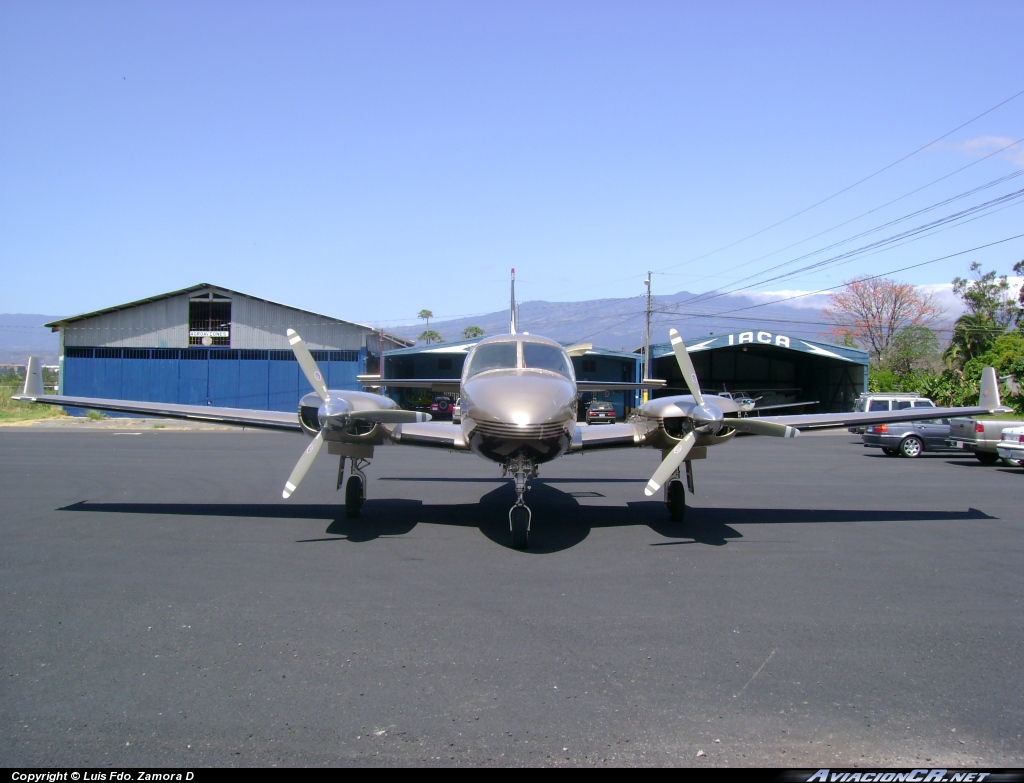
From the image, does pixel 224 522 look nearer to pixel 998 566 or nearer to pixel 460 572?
pixel 460 572

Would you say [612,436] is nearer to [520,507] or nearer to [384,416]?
[520,507]

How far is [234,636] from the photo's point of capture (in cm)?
559

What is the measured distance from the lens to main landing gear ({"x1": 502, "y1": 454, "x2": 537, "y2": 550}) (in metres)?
8.90

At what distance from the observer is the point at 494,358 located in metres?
10.6

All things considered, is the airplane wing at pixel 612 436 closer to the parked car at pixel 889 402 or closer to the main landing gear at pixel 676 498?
the main landing gear at pixel 676 498

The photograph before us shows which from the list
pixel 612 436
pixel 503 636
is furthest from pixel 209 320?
pixel 503 636

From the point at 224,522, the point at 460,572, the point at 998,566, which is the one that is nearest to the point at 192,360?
the point at 224,522

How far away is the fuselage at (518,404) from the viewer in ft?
28.6

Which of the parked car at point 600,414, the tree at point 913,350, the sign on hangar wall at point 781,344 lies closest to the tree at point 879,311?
the tree at point 913,350

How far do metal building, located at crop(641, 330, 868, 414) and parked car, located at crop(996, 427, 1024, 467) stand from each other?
24.4m

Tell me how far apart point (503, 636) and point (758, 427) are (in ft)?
20.4

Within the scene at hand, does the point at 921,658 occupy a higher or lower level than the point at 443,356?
lower

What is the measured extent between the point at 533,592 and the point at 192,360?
39.0m

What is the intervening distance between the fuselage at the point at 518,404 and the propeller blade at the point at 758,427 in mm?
2342
